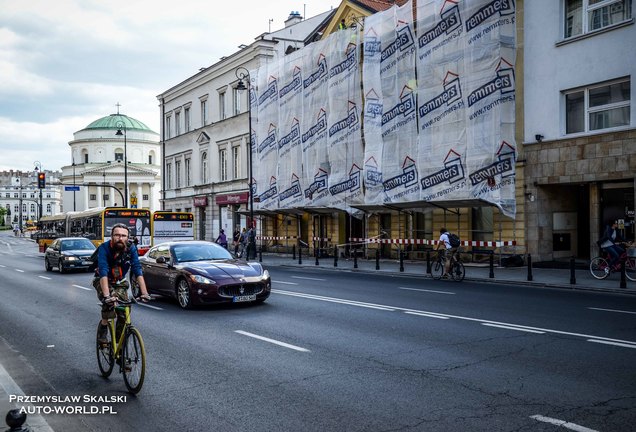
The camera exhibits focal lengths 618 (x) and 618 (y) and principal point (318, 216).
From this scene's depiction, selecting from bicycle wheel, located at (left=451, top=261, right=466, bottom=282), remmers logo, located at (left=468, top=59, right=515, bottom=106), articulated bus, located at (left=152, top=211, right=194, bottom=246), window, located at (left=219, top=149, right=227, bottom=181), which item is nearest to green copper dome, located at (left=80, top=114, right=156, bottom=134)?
window, located at (left=219, top=149, right=227, bottom=181)

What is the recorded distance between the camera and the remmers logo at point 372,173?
2886cm

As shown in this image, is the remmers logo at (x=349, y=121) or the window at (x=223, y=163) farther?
the window at (x=223, y=163)

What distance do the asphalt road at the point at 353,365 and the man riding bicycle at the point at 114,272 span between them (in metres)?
0.79

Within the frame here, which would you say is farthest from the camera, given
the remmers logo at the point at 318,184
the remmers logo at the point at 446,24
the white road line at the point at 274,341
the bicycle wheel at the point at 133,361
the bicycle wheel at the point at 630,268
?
the remmers logo at the point at 318,184

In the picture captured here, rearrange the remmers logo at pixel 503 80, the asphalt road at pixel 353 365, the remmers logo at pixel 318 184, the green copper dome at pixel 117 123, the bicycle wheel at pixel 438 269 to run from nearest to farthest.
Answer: the asphalt road at pixel 353 365
the bicycle wheel at pixel 438 269
the remmers logo at pixel 503 80
the remmers logo at pixel 318 184
the green copper dome at pixel 117 123

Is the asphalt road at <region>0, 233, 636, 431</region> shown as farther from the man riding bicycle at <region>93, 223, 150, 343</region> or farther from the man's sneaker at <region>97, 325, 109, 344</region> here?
the man riding bicycle at <region>93, 223, 150, 343</region>

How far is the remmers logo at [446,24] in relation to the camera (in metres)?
24.7

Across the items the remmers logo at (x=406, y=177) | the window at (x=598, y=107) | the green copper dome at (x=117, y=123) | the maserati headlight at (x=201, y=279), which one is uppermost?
the green copper dome at (x=117, y=123)

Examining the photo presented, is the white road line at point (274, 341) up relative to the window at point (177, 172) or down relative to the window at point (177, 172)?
down

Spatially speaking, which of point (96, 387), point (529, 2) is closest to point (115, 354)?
point (96, 387)

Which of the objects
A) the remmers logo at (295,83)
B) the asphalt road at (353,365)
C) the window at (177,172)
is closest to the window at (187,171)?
the window at (177,172)

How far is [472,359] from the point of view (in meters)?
7.79

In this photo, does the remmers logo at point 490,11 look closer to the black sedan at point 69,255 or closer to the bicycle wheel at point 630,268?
the bicycle wheel at point 630,268

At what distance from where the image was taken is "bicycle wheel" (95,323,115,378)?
7219 millimetres
